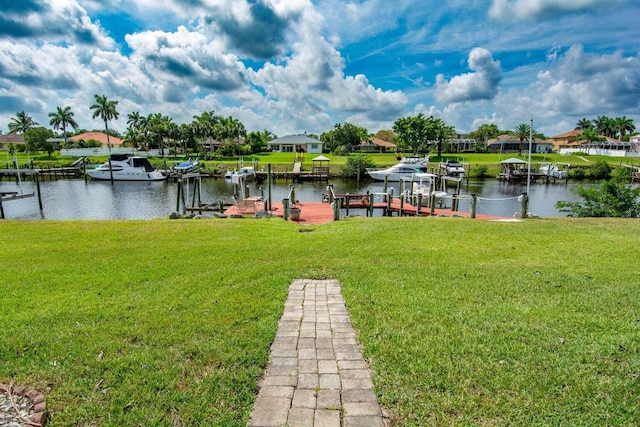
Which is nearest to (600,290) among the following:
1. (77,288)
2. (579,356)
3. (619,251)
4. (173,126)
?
(579,356)

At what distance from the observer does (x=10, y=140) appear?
76.0 metres

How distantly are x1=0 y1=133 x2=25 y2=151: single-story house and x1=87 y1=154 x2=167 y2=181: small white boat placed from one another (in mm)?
47876

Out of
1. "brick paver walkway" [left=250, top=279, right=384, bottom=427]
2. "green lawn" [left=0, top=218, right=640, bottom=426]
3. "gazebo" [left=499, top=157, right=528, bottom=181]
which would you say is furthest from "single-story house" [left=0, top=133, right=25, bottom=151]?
"brick paver walkway" [left=250, top=279, right=384, bottom=427]

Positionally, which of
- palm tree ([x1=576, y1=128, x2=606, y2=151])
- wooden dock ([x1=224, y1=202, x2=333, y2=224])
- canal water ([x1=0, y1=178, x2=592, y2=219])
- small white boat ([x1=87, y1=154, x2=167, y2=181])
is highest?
palm tree ([x1=576, y1=128, x2=606, y2=151])

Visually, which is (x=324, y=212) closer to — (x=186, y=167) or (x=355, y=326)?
(x=355, y=326)

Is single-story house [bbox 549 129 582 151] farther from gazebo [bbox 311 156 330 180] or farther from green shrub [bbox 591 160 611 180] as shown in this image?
gazebo [bbox 311 156 330 180]

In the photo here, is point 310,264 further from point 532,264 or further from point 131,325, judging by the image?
point 532,264

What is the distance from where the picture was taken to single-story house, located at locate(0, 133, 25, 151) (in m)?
74.5

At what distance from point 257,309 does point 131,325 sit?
1.60 metres

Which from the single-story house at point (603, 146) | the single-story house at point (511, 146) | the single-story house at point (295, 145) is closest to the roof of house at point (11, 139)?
the single-story house at point (295, 145)

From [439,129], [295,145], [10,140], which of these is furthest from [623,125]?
[10,140]

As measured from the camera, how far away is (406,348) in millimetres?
4020

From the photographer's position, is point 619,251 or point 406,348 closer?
point 406,348

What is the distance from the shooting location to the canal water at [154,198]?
75.9 ft
